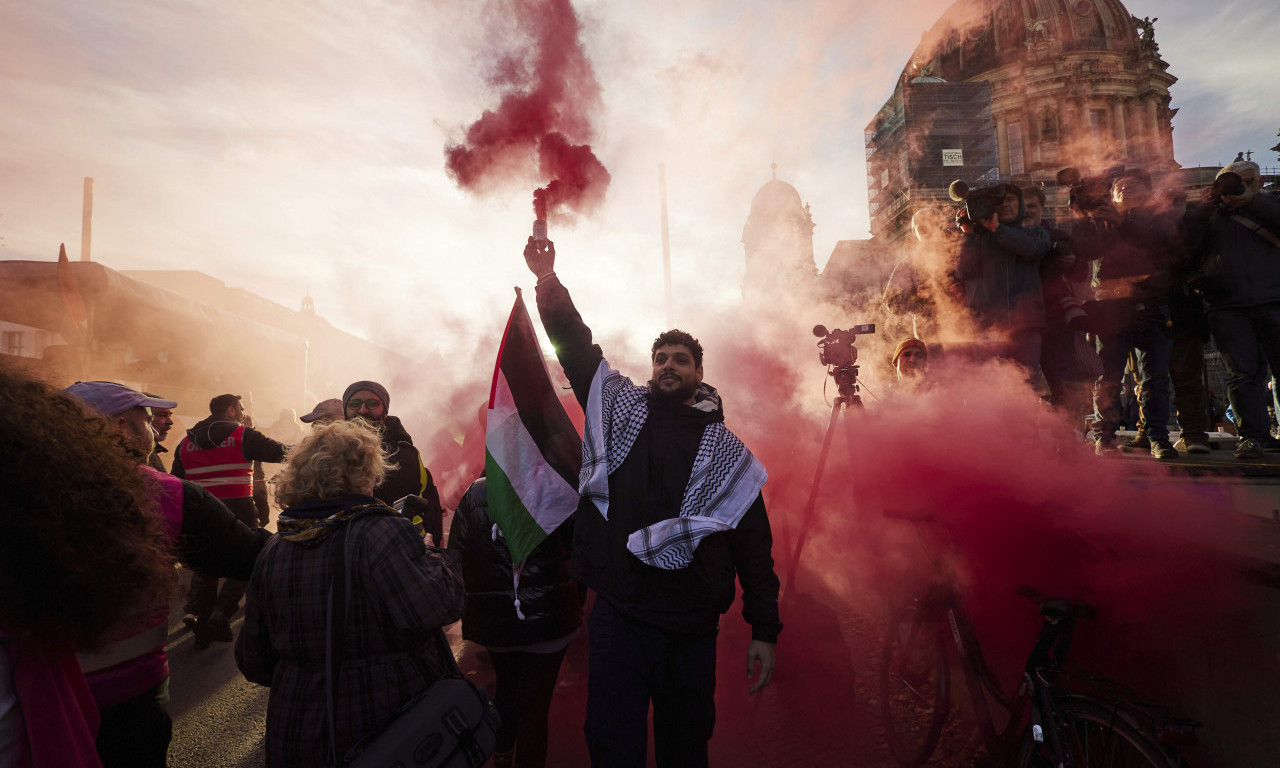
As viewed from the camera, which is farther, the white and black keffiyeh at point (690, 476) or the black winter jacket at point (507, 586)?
the black winter jacket at point (507, 586)

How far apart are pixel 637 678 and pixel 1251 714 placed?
2.53 meters

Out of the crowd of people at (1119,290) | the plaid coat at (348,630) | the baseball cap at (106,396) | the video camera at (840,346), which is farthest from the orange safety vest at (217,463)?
the crowd of people at (1119,290)

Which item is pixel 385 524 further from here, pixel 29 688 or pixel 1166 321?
pixel 1166 321

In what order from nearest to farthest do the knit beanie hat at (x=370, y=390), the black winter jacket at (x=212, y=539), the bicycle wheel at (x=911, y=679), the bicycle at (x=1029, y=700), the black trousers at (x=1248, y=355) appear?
1. the black winter jacket at (x=212, y=539)
2. the bicycle at (x=1029, y=700)
3. the bicycle wheel at (x=911, y=679)
4. the knit beanie hat at (x=370, y=390)
5. the black trousers at (x=1248, y=355)

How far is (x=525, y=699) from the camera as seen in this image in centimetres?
285

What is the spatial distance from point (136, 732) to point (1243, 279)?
6.96 meters

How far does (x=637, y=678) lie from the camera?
2312 mm

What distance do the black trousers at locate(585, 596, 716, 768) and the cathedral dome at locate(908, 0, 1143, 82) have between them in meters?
42.5

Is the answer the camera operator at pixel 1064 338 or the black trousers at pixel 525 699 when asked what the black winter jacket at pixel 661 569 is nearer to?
the black trousers at pixel 525 699

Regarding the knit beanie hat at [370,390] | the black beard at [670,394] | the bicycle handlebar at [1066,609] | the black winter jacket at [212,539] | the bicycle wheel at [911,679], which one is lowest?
the bicycle wheel at [911,679]

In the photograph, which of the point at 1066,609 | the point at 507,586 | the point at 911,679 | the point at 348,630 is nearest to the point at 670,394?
the point at 507,586

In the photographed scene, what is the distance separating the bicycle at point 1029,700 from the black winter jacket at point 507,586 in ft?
6.35

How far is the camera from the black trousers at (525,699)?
2.83 meters

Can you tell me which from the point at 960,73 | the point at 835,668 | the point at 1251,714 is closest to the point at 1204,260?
the point at 1251,714
